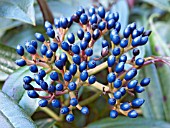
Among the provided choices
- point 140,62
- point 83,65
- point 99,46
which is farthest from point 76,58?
point 99,46

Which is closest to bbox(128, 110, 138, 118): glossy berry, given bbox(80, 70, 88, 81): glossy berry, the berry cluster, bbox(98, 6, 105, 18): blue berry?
the berry cluster

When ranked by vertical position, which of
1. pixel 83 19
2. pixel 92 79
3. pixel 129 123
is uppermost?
pixel 83 19

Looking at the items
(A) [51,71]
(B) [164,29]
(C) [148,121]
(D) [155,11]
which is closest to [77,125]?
(C) [148,121]

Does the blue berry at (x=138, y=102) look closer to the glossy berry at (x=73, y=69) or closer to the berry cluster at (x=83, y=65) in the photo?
the berry cluster at (x=83, y=65)

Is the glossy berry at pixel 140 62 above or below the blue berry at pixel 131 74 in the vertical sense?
above

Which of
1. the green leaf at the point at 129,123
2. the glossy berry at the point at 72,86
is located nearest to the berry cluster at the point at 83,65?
the glossy berry at the point at 72,86

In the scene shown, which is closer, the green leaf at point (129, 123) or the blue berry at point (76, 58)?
the blue berry at point (76, 58)

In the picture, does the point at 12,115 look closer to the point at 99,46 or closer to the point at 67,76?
the point at 67,76
